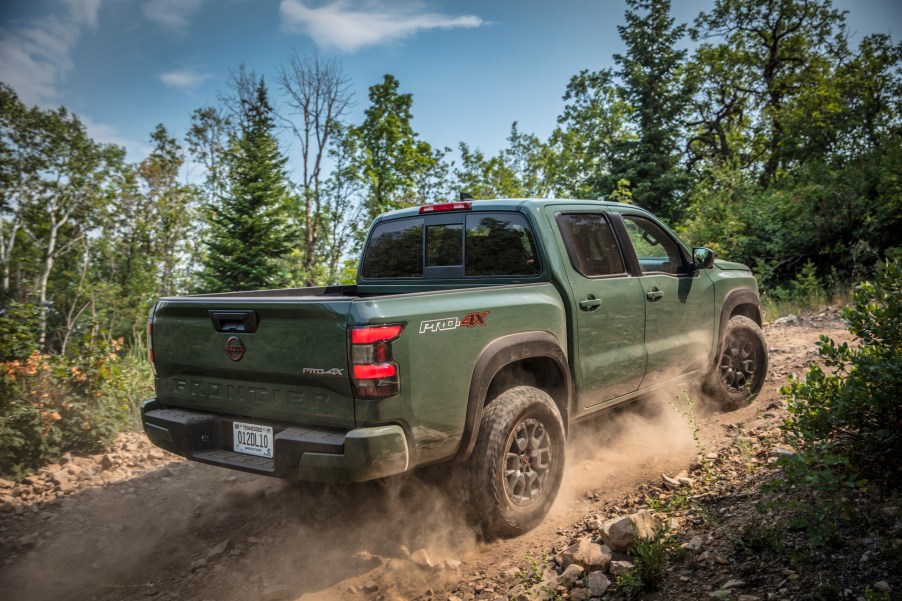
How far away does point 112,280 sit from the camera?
32.0m

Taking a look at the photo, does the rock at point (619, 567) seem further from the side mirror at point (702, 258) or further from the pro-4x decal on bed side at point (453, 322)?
the side mirror at point (702, 258)

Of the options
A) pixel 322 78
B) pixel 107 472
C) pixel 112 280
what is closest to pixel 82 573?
pixel 107 472

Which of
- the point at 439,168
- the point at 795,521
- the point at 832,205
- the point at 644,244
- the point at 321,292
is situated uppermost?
the point at 439,168

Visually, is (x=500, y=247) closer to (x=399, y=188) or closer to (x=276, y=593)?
(x=276, y=593)

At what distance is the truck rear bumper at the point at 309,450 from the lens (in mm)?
2525

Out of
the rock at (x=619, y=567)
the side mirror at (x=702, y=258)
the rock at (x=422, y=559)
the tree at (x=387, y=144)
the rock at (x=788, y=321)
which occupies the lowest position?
the rock at (x=422, y=559)

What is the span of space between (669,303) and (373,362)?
2.76m

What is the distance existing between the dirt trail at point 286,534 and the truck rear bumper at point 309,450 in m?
0.68

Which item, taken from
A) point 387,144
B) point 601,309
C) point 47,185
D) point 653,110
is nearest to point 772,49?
point 653,110

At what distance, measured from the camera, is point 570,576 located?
2621 millimetres

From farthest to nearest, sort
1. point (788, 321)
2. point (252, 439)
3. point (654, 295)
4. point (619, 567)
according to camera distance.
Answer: point (788, 321) < point (654, 295) < point (252, 439) < point (619, 567)

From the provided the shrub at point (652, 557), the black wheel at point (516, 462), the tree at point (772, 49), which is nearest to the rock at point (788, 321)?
the black wheel at point (516, 462)

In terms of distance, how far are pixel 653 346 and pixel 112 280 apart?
34.8m

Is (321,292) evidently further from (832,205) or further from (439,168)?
(439,168)
